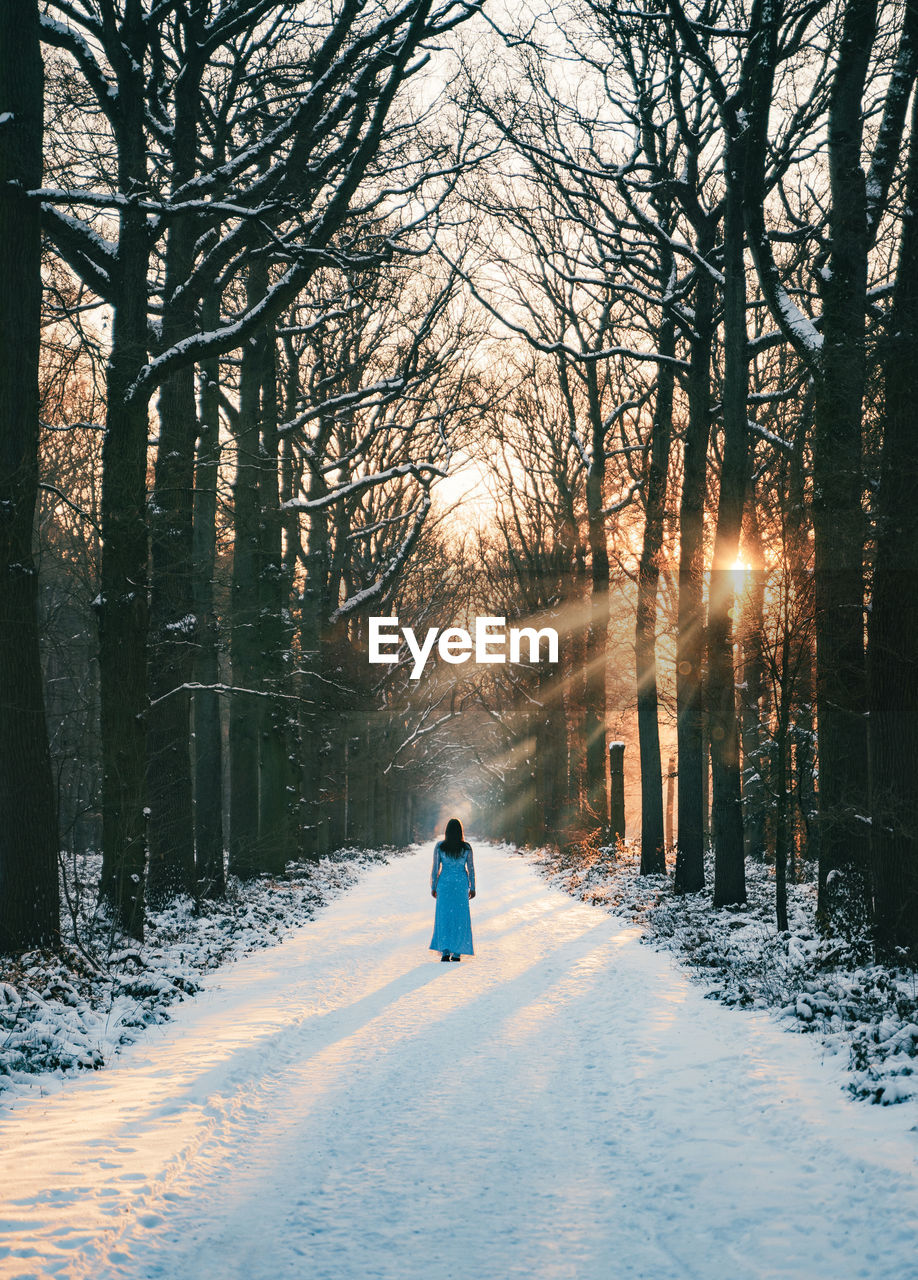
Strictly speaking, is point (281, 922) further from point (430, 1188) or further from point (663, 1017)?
point (430, 1188)

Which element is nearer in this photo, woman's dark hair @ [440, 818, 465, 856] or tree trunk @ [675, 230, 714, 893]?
woman's dark hair @ [440, 818, 465, 856]

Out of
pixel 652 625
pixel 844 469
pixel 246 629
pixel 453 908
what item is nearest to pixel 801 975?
pixel 453 908

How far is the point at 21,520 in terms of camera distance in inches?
350

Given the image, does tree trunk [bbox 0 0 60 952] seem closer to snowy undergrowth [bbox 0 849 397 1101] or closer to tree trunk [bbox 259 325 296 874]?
snowy undergrowth [bbox 0 849 397 1101]

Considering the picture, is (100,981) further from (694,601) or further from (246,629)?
(694,601)

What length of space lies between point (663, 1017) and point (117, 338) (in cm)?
934

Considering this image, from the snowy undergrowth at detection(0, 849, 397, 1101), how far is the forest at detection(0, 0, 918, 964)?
0.45 meters

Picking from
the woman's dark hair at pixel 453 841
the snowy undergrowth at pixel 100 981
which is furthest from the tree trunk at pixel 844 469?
the snowy undergrowth at pixel 100 981

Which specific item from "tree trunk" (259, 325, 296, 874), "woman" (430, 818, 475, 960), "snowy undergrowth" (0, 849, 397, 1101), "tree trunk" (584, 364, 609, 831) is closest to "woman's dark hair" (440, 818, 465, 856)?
"woman" (430, 818, 475, 960)

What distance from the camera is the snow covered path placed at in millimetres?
3941

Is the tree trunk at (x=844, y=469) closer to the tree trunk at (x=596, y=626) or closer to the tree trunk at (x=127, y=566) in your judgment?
the tree trunk at (x=127, y=566)

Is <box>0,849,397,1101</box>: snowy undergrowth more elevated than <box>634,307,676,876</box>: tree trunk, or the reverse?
<box>634,307,676,876</box>: tree trunk

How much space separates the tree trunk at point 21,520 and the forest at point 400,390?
0.03 metres

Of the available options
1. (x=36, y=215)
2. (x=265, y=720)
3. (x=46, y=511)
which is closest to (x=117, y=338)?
(x=36, y=215)
